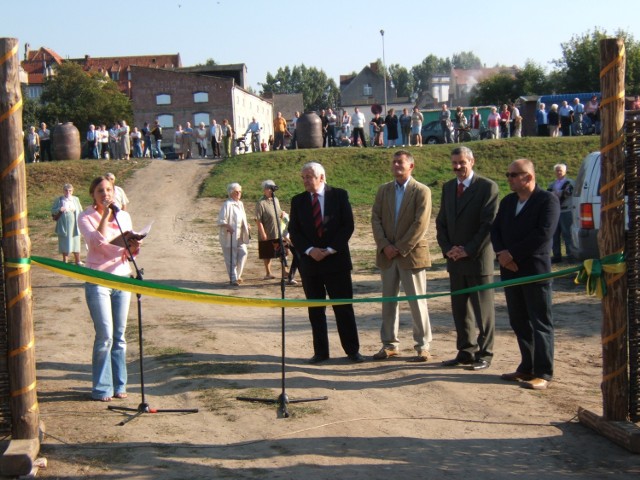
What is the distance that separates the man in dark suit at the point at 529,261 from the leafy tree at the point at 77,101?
257 ft

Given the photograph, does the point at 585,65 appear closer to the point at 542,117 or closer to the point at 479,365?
the point at 542,117

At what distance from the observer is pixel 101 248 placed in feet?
25.0

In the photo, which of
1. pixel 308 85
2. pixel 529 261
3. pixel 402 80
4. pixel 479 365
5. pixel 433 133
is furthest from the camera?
pixel 402 80

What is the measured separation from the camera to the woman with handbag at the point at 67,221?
56.0ft

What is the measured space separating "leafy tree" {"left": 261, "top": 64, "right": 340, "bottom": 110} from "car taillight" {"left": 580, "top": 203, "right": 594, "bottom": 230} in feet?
465

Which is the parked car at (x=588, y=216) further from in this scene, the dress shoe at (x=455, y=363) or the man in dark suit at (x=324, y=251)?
the man in dark suit at (x=324, y=251)

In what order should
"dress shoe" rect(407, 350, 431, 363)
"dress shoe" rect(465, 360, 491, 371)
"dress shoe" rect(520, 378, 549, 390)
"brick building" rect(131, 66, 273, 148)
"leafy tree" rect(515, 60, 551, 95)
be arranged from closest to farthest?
"dress shoe" rect(520, 378, 549, 390), "dress shoe" rect(465, 360, 491, 371), "dress shoe" rect(407, 350, 431, 363), "brick building" rect(131, 66, 273, 148), "leafy tree" rect(515, 60, 551, 95)

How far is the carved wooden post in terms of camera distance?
630cm

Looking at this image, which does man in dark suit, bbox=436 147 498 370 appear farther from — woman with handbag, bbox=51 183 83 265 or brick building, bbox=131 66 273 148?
brick building, bbox=131 66 273 148

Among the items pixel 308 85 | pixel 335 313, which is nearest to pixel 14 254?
pixel 335 313

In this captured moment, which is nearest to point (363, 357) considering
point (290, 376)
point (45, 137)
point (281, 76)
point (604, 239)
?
point (290, 376)

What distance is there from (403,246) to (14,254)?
13.6 feet

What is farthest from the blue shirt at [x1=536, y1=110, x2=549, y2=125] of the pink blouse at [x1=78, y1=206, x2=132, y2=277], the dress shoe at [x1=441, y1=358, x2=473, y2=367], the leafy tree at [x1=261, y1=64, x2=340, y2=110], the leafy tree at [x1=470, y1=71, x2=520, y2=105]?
the leafy tree at [x1=261, y1=64, x2=340, y2=110]

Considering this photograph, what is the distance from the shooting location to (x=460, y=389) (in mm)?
7812
